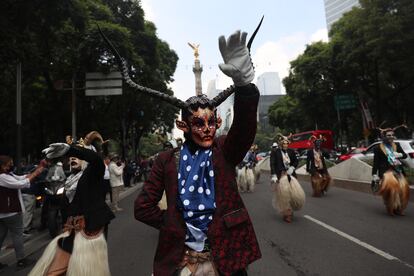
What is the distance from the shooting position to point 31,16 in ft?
30.6

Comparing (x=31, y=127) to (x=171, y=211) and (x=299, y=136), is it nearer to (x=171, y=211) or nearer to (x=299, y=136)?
(x=171, y=211)

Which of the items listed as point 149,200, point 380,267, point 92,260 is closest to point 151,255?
point 92,260

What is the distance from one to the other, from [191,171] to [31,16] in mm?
8660

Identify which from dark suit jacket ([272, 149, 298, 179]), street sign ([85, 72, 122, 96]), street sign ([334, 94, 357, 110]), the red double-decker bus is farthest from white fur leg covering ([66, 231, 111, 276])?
the red double-decker bus

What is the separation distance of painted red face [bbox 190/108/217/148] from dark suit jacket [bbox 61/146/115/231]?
158 centimetres

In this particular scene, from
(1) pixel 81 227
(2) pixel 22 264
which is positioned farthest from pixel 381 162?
(2) pixel 22 264

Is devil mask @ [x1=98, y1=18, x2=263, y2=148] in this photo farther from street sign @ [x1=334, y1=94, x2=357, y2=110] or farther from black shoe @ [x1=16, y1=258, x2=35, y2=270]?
street sign @ [x1=334, y1=94, x2=357, y2=110]

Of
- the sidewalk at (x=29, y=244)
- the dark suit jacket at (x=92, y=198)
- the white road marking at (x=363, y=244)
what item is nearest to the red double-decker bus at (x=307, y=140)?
the white road marking at (x=363, y=244)

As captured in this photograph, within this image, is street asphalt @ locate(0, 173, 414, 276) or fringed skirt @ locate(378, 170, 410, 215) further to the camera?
fringed skirt @ locate(378, 170, 410, 215)

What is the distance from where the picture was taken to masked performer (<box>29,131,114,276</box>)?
358cm

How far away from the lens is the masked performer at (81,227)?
3576 millimetres

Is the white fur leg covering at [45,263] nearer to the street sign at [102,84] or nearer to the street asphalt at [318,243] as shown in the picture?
the street asphalt at [318,243]

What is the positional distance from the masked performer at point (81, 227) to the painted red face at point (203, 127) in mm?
1388

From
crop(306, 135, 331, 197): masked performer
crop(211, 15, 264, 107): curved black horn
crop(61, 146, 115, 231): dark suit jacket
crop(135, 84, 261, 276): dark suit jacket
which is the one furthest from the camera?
crop(306, 135, 331, 197): masked performer
